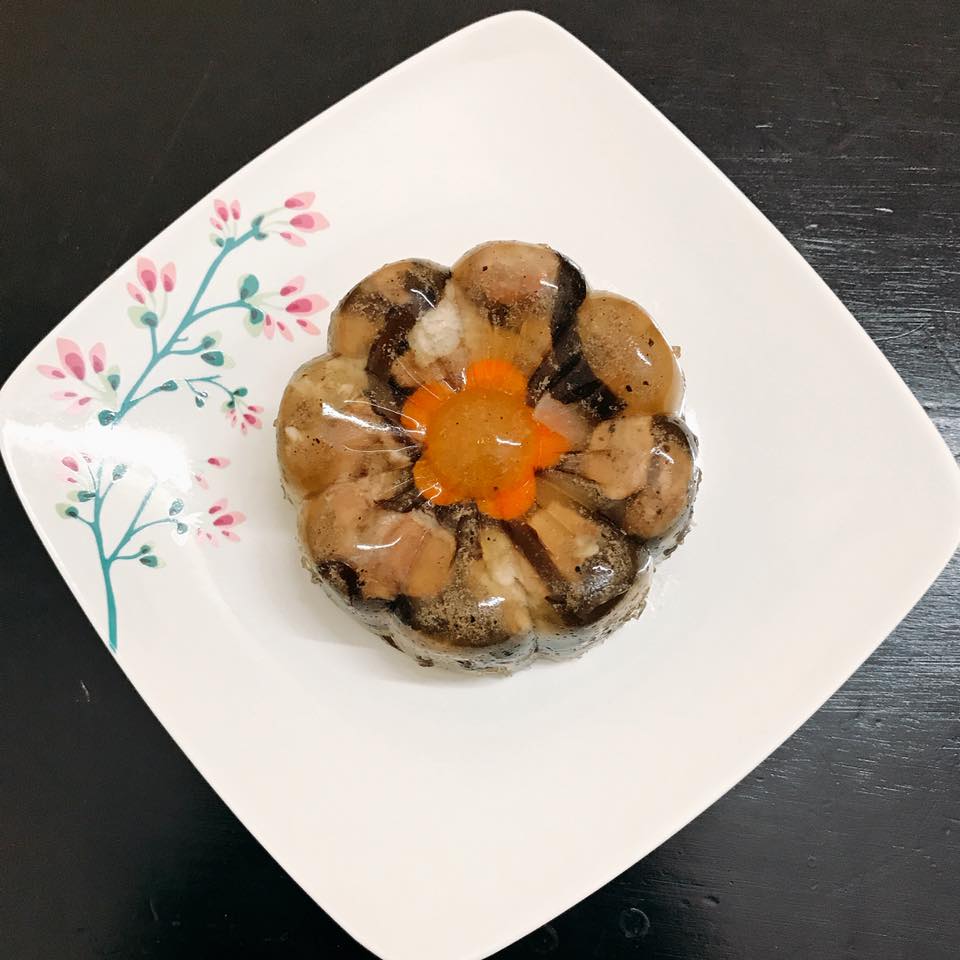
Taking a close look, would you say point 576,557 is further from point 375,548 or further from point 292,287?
point 292,287

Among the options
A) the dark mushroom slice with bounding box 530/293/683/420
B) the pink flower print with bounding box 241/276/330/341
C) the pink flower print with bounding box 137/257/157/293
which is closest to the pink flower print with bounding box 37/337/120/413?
the pink flower print with bounding box 137/257/157/293

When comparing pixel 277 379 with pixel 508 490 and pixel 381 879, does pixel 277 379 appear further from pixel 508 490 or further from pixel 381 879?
pixel 381 879

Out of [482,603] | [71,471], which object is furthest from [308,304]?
[482,603]

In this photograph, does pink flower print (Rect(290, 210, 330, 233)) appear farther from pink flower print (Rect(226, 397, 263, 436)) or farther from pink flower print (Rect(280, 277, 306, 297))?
pink flower print (Rect(226, 397, 263, 436))

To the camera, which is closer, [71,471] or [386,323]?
[386,323]

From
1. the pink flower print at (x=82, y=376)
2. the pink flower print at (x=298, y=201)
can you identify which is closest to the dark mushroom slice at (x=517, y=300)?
the pink flower print at (x=298, y=201)

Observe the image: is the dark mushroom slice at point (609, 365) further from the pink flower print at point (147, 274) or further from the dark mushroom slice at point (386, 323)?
the pink flower print at point (147, 274)
